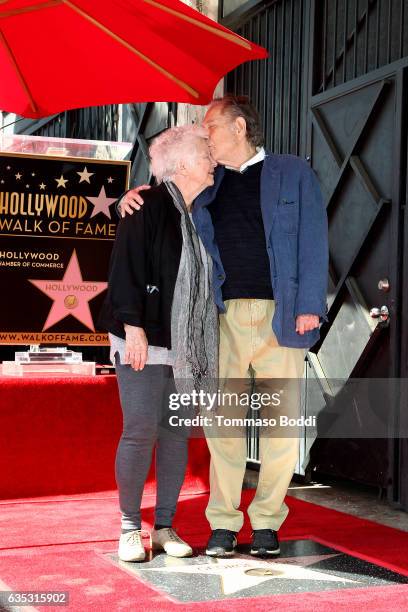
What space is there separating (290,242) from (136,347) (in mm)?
707

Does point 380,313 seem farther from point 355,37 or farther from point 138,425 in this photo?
point 138,425

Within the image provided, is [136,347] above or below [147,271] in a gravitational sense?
below

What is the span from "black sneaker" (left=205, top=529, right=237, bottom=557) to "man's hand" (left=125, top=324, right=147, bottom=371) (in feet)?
2.39

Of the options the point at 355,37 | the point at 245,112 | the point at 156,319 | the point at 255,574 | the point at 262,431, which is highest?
the point at 355,37

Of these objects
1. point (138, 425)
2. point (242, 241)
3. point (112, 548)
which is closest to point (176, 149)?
point (242, 241)

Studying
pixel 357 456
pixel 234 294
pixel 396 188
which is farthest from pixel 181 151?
pixel 357 456

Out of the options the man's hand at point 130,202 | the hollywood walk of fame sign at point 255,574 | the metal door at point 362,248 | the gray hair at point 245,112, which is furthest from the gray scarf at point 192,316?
the metal door at point 362,248

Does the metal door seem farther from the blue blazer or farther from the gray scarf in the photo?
the gray scarf

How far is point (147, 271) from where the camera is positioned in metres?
3.35

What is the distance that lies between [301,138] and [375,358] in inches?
60.4

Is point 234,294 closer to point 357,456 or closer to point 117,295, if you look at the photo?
point 117,295

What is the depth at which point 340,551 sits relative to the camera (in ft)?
11.5

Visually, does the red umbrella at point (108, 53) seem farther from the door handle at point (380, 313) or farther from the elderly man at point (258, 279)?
the door handle at point (380, 313)

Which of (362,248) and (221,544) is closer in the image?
(221,544)
